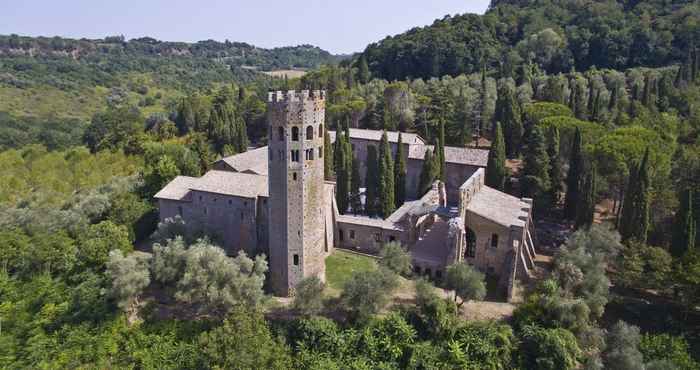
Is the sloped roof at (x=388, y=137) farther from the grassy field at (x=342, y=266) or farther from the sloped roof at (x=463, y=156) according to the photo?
the grassy field at (x=342, y=266)

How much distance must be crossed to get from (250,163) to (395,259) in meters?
19.5

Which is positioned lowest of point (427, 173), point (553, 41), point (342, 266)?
point (342, 266)

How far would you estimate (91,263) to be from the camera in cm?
3788

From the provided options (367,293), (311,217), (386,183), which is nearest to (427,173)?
(386,183)

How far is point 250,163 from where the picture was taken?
154 feet

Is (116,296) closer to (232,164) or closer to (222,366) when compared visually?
(222,366)

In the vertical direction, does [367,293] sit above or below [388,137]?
below

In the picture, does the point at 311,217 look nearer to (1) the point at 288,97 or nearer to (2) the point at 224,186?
(1) the point at 288,97

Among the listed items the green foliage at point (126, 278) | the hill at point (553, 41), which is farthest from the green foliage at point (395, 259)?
the hill at point (553, 41)

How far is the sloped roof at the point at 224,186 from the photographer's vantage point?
38000 mm

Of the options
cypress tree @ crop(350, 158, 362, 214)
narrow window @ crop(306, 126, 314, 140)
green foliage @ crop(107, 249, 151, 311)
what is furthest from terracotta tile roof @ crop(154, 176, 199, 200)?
cypress tree @ crop(350, 158, 362, 214)

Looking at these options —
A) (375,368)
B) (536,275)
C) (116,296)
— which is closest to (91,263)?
(116,296)

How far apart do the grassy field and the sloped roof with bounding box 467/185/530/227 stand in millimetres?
9018

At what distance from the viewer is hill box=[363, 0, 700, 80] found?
301 ft
